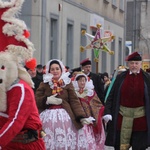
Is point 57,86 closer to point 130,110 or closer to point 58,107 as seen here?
point 58,107

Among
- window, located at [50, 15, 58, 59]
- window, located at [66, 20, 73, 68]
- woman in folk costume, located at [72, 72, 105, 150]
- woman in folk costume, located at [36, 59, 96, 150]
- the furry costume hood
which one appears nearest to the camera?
the furry costume hood

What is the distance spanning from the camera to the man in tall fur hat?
9.17m

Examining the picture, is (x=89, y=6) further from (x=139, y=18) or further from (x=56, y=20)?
(x=139, y=18)

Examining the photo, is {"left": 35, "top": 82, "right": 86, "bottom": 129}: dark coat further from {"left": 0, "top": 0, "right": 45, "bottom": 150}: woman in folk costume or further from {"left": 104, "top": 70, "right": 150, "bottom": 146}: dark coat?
{"left": 0, "top": 0, "right": 45, "bottom": 150}: woman in folk costume

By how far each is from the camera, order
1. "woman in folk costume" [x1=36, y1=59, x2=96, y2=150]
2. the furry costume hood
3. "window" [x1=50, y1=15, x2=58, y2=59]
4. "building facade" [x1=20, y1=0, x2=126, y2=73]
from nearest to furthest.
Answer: the furry costume hood, "woman in folk costume" [x1=36, y1=59, x2=96, y2=150], "building facade" [x1=20, y1=0, x2=126, y2=73], "window" [x1=50, y1=15, x2=58, y2=59]

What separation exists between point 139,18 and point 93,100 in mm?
40669

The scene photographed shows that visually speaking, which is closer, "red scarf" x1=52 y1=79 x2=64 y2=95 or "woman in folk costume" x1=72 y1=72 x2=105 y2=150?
"red scarf" x1=52 y1=79 x2=64 y2=95

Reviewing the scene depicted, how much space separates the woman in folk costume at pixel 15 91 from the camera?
5.63 metres

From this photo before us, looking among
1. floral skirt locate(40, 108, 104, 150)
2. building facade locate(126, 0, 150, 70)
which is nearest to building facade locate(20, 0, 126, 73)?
floral skirt locate(40, 108, 104, 150)

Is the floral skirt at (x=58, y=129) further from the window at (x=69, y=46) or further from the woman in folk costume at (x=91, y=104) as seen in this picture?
the window at (x=69, y=46)

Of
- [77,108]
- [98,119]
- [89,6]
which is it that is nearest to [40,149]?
[77,108]

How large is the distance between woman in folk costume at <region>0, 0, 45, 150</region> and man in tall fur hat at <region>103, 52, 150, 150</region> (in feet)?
10.9

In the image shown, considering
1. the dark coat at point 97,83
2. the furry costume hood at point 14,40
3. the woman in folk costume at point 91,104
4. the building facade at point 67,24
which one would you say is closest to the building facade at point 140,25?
the building facade at point 67,24

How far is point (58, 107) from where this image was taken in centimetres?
950
